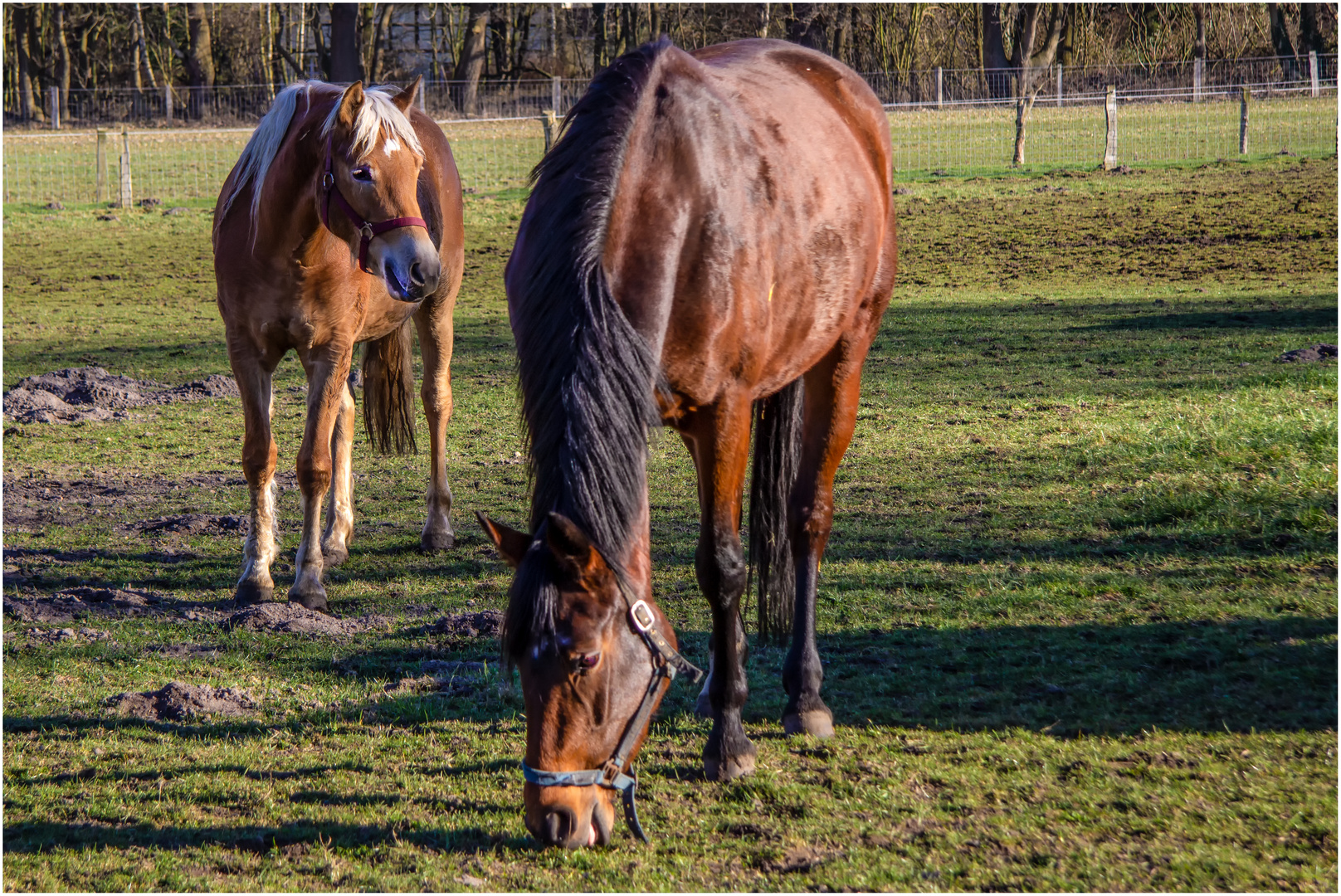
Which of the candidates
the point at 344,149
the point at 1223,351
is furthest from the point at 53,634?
the point at 1223,351

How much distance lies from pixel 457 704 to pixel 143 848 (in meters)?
1.07

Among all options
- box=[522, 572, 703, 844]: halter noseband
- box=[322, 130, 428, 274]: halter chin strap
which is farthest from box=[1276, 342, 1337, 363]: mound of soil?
box=[522, 572, 703, 844]: halter noseband

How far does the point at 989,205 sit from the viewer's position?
51.0 ft

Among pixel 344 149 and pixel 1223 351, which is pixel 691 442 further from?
pixel 1223 351

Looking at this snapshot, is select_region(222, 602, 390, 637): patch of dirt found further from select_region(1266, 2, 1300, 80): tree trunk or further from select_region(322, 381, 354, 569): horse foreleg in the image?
select_region(1266, 2, 1300, 80): tree trunk

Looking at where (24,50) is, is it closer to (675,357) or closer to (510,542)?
(675,357)

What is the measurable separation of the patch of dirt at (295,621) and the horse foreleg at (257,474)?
0.19 m

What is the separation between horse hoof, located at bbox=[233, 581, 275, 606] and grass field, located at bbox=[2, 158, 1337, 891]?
8 cm

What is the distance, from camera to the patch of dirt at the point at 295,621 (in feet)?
14.0

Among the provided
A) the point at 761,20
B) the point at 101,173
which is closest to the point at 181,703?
the point at 101,173

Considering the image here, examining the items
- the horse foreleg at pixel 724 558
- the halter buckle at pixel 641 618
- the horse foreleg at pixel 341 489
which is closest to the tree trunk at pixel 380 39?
the horse foreleg at pixel 341 489

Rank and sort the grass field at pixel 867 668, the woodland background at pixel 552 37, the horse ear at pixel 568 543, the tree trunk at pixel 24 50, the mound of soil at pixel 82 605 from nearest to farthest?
the horse ear at pixel 568 543 < the grass field at pixel 867 668 < the mound of soil at pixel 82 605 < the woodland background at pixel 552 37 < the tree trunk at pixel 24 50

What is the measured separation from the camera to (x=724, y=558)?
309 centimetres

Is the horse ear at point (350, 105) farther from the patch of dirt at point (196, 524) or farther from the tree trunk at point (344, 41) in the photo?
the tree trunk at point (344, 41)
